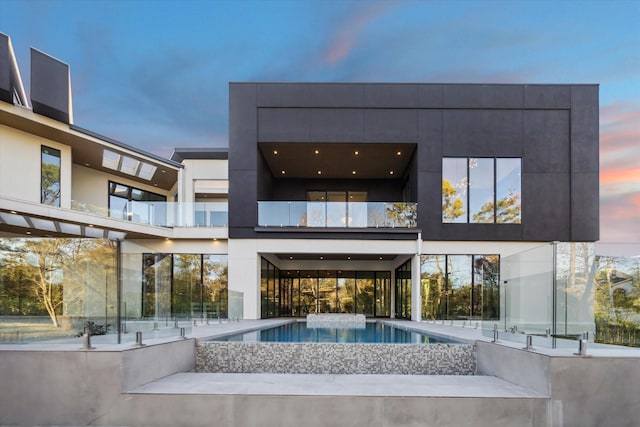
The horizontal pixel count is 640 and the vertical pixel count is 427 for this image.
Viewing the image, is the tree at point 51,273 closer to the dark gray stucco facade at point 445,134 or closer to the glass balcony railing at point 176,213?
the dark gray stucco facade at point 445,134

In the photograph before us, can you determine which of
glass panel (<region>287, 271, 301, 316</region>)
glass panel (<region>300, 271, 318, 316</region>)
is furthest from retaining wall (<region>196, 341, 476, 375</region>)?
glass panel (<region>300, 271, 318, 316</region>)

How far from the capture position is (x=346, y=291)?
2344cm

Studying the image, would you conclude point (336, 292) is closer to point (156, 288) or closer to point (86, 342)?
point (156, 288)

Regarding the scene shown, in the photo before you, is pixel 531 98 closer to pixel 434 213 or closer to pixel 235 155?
pixel 434 213

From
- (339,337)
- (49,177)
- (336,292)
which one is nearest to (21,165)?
(49,177)

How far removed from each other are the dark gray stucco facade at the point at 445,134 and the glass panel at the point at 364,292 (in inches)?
269

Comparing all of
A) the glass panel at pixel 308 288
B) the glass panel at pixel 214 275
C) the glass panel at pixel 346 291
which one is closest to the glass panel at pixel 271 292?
the glass panel at pixel 214 275

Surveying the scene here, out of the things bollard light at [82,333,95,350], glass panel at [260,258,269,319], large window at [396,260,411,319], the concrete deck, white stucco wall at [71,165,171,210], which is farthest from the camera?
white stucco wall at [71,165,171,210]

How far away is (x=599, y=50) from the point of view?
20656 mm

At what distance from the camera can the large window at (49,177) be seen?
15750 millimetres

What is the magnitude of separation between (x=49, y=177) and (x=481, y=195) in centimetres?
1709

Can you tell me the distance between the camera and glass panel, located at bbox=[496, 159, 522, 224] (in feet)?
55.7

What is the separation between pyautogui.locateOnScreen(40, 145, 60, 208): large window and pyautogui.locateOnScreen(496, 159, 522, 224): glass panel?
17442 millimetres

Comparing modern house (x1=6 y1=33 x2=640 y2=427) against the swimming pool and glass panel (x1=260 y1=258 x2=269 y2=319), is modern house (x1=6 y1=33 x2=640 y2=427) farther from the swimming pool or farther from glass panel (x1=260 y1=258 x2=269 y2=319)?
glass panel (x1=260 y1=258 x2=269 y2=319)
